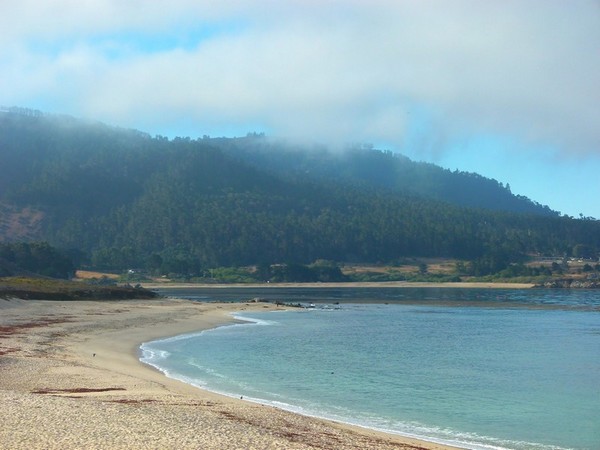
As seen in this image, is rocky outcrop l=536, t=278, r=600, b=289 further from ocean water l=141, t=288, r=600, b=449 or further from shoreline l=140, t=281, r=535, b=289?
ocean water l=141, t=288, r=600, b=449

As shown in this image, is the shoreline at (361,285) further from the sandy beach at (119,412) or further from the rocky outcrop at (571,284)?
the sandy beach at (119,412)

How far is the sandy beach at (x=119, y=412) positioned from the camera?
15.9 meters

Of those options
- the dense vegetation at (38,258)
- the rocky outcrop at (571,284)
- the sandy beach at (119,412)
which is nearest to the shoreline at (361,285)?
the rocky outcrop at (571,284)

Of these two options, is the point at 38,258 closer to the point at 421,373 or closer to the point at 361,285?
the point at 361,285

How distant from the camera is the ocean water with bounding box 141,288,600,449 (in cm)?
2347

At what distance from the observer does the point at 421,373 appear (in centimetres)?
3453

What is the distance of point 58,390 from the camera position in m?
23.1

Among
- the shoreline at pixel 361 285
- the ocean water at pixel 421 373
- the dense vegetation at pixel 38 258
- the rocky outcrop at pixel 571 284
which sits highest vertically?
the dense vegetation at pixel 38 258

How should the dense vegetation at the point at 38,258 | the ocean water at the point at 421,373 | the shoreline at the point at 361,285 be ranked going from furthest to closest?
1. the shoreline at the point at 361,285
2. the dense vegetation at the point at 38,258
3. the ocean water at the point at 421,373

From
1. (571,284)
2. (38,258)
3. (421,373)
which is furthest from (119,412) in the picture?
(571,284)

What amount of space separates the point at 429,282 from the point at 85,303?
11287 cm

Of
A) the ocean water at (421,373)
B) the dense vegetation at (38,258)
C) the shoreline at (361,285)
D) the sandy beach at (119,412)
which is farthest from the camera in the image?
the shoreline at (361,285)

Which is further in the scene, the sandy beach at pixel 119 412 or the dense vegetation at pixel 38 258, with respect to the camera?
the dense vegetation at pixel 38 258

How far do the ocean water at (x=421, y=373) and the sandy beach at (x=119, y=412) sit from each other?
2.36 m
